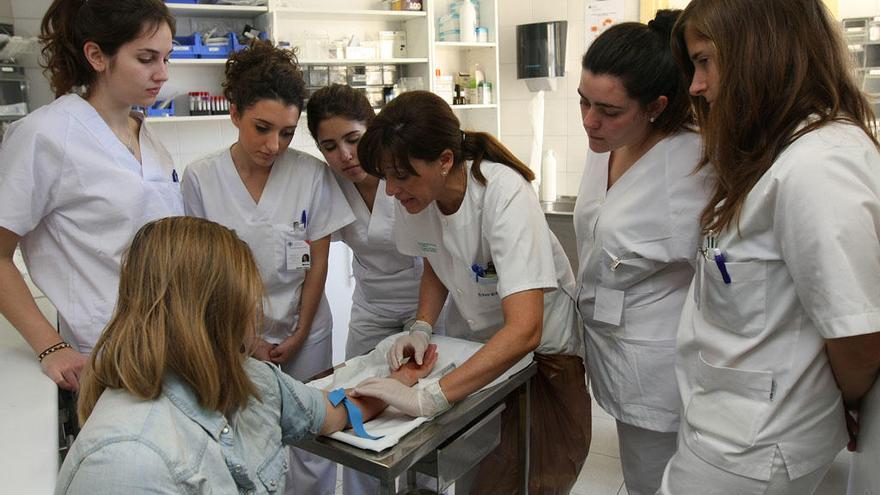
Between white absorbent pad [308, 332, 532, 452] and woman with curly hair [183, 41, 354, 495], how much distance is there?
39 cm

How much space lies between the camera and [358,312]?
7.16 ft

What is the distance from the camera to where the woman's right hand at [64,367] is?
1.36 metres

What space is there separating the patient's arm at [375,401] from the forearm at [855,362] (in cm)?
82

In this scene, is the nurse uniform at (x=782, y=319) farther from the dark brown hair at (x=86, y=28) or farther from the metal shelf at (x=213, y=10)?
the metal shelf at (x=213, y=10)

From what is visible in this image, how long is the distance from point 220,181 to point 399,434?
40.6 inches

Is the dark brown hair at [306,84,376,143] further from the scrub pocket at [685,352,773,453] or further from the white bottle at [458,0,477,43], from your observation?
the white bottle at [458,0,477,43]

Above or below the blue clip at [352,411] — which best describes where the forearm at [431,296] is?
above

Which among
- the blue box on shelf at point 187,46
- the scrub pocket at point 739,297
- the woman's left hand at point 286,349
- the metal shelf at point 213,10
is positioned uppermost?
the metal shelf at point 213,10

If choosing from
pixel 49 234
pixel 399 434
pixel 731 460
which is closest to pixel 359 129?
pixel 49 234

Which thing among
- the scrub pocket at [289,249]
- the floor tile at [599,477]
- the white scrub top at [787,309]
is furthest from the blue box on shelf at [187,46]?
the white scrub top at [787,309]

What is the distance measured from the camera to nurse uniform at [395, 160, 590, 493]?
150 cm

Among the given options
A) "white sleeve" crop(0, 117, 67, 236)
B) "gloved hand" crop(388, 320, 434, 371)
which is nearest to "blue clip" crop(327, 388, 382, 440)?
"gloved hand" crop(388, 320, 434, 371)

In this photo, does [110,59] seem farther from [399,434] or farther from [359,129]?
[399,434]

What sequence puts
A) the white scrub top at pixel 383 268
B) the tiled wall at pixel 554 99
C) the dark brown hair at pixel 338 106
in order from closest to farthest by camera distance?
the dark brown hair at pixel 338 106
the white scrub top at pixel 383 268
the tiled wall at pixel 554 99
